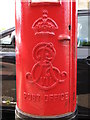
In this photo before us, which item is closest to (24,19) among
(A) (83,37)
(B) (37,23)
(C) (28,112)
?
(B) (37,23)

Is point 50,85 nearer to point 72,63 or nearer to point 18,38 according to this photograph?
point 72,63

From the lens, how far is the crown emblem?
1591 mm

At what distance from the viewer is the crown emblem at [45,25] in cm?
159

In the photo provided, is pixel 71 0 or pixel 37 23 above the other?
pixel 71 0

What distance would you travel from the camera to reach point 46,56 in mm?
1630

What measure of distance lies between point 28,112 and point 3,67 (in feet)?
3.86

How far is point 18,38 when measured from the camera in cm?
173

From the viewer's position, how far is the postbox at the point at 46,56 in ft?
5.24

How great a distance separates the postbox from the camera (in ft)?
5.24

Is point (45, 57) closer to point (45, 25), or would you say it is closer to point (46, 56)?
point (46, 56)

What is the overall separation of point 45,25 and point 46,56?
236mm

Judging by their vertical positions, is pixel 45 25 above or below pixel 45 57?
above

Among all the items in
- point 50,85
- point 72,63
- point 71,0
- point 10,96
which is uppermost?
point 71,0

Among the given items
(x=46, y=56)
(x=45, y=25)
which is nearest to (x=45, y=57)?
(x=46, y=56)
